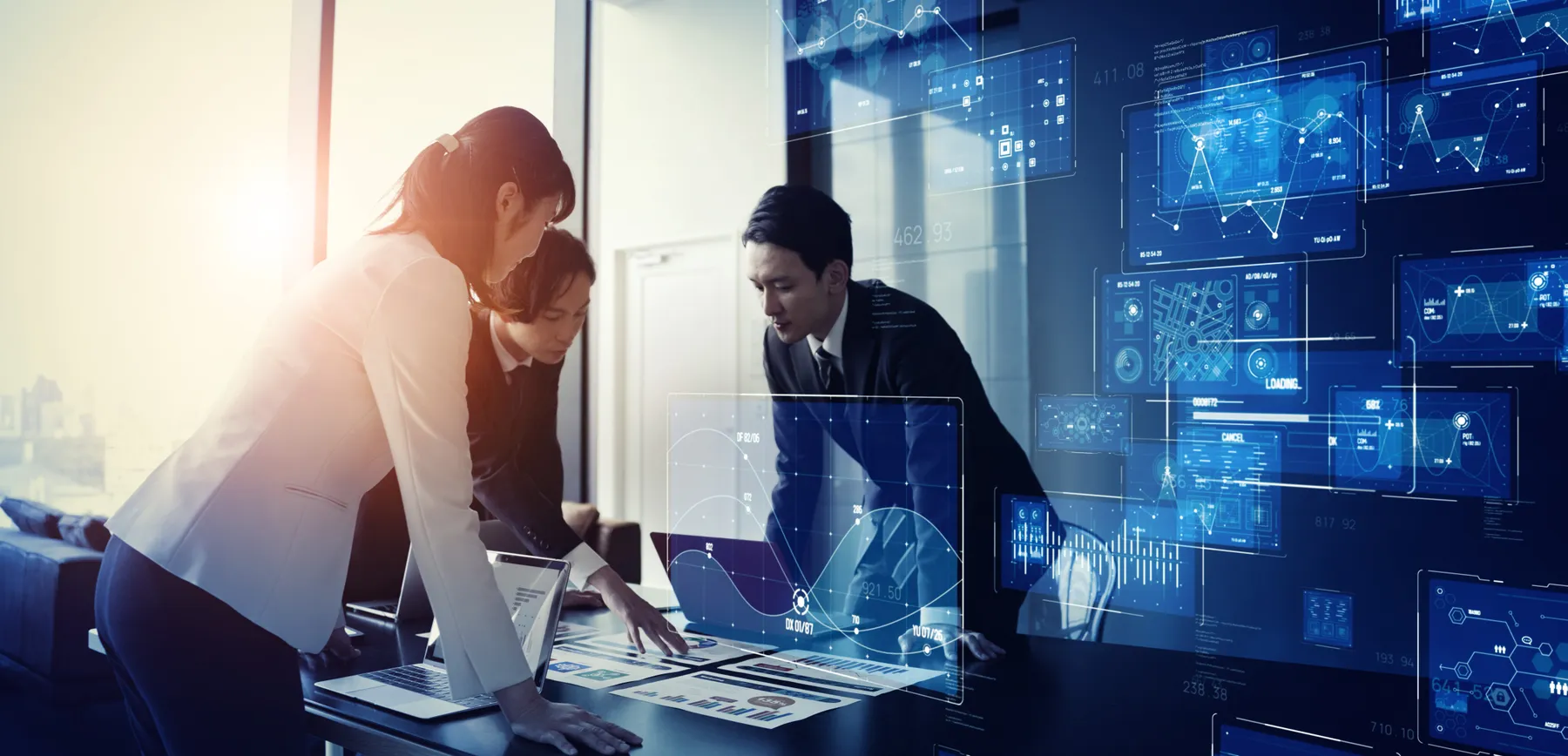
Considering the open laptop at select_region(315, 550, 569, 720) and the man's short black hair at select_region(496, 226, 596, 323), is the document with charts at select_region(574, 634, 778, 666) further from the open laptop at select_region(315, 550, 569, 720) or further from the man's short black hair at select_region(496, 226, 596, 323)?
the man's short black hair at select_region(496, 226, 596, 323)

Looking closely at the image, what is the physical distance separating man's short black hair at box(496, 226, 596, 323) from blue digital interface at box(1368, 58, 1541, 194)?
5.16ft

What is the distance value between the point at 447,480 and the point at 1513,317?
1336 millimetres

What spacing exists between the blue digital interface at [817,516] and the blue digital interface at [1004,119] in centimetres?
40

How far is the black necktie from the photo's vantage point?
1849 millimetres

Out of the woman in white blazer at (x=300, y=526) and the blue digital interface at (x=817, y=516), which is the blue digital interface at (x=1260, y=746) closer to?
the blue digital interface at (x=817, y=516)

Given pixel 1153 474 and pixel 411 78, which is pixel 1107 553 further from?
pixel 411 78

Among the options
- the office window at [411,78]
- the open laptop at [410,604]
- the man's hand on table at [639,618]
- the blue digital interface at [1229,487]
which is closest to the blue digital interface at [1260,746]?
the blue digital interface at [1229,487]

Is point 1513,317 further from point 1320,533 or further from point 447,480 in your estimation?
point 447,480

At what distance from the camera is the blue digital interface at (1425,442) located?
1.17m

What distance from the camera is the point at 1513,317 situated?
1.17 m

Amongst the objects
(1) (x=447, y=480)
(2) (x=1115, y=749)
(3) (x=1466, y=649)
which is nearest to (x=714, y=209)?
(1) (x=447, y=480)

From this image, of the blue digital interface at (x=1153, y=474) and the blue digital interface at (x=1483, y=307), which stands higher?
the blue digital interface at (x=1483, y=307)

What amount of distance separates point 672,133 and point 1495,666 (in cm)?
192

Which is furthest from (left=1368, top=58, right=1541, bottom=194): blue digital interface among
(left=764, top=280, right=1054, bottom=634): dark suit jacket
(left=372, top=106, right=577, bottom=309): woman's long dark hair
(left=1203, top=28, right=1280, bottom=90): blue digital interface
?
(left=372, top=106, right=577, bottom=309): woman's long dark hair
